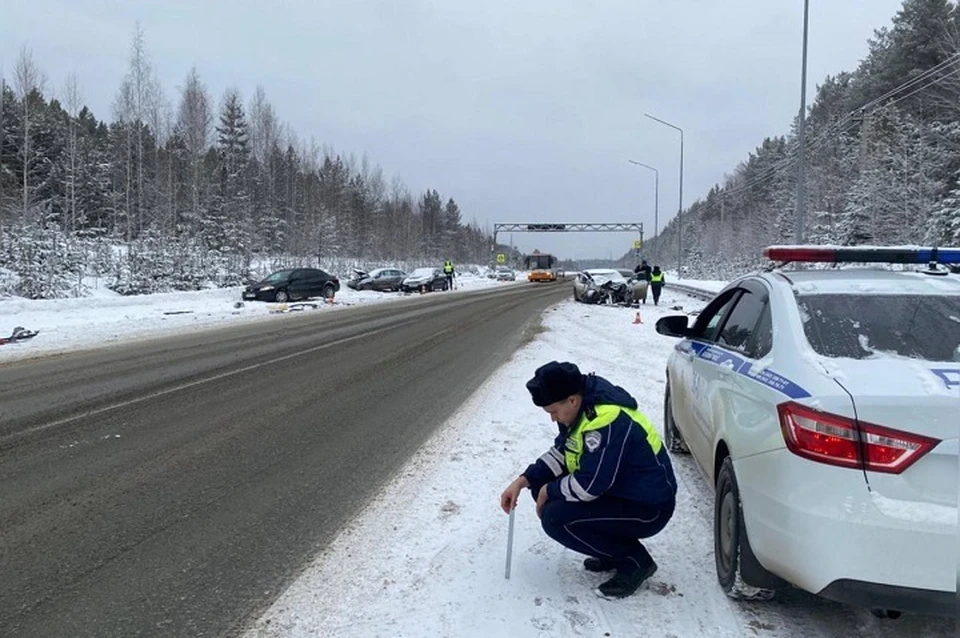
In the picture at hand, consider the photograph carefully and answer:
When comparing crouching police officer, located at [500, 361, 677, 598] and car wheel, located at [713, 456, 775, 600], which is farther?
crouching police officer, located at [500, 361, 677, 598]

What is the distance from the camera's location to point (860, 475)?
2484mm

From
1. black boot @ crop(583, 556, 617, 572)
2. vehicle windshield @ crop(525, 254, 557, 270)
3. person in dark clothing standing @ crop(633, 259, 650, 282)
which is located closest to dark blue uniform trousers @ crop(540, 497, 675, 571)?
black boot @ crop(583, 556, 617, 572)

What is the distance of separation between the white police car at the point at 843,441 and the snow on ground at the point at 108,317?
13.6 m

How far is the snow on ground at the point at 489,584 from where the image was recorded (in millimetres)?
3123

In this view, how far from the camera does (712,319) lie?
5.14 metres

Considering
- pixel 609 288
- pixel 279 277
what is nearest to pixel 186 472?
pixel 609 288

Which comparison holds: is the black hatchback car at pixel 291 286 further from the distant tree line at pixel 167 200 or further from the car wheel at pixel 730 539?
the car wheel at pixel 730 539

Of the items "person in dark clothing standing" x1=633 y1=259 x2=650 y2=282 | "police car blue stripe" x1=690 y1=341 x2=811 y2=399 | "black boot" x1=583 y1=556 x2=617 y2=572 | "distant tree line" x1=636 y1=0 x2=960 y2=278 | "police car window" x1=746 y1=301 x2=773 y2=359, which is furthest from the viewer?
"distant tree line" x1=636 y1=0 x2=960 y2=278

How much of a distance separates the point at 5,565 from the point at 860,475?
4499 mm

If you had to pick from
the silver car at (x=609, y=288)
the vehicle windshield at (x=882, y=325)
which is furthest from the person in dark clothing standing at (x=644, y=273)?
the vehicle windshield at (x=882, y=325)

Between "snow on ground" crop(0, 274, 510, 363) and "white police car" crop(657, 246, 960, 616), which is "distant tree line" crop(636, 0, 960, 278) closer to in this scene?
"snow on ground" crop(0, 274, 510, 363)

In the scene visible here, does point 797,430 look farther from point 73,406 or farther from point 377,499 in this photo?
point 73,406

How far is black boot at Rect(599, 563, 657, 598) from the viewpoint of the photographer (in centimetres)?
339

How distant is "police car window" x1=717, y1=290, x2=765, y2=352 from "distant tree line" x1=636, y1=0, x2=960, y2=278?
28145mm
